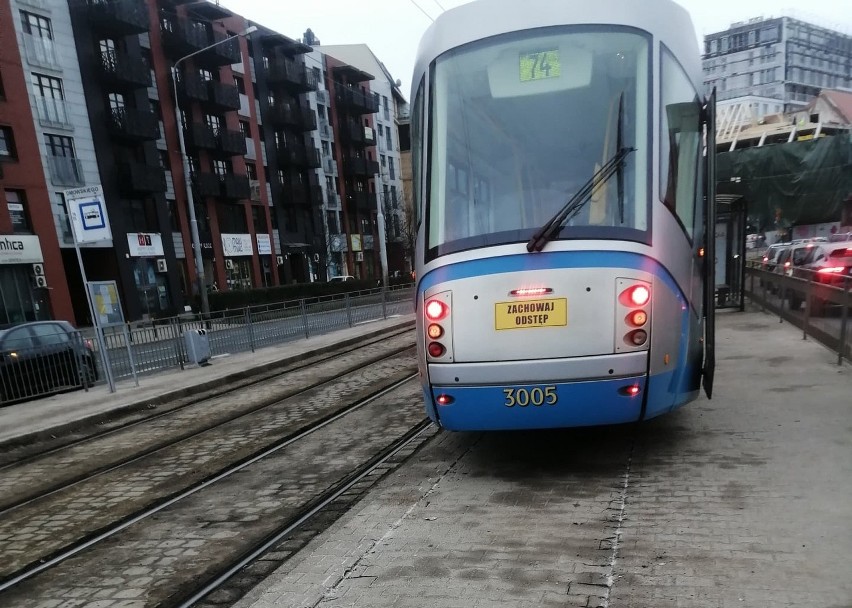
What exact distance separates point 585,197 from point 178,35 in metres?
36.9

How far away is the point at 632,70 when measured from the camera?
4.27m

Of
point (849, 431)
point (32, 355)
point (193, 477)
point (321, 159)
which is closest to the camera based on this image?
point (849, 431)

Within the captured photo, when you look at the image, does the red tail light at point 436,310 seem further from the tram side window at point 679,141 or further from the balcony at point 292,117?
the balcony at point 292,117

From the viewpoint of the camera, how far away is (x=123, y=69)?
98.2 feet

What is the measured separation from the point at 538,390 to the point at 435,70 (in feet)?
8.64

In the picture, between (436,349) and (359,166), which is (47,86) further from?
(436,349)

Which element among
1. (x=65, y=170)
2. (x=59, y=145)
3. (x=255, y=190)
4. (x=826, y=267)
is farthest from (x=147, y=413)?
(x=255, y=190)

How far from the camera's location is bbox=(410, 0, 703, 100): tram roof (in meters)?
4.31

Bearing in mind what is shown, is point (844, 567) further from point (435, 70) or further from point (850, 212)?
point (850, 212)

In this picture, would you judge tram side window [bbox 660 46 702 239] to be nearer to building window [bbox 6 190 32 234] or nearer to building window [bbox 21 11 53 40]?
building window [bbox 6 190 32 234]

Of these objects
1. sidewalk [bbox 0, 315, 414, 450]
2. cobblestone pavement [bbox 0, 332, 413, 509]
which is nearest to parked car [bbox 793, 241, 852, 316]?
cobblestone pavement [bbox 0, 332, 413, 509]

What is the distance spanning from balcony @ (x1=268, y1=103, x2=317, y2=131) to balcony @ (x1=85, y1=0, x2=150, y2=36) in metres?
12.3

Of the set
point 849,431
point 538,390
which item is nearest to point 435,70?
point 538,390

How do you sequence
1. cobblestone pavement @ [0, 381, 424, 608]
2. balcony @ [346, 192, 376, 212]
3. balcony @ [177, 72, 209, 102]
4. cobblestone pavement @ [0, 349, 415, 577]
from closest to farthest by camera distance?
1. cobblestone pavement @ [0, 381, 424, 608]
2. cobblestone pavement @ [0, 349, 415, 577]
3. balcony @ [177, 72, 209, 102]
4. balcony @ [346, 192, 376, 212]
